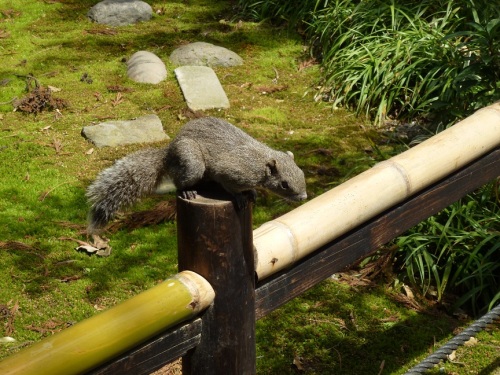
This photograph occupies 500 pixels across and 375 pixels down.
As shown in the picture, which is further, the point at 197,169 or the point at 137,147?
the point at 137,147

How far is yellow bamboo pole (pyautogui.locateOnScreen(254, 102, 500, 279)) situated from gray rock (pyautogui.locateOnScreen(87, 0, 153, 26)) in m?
5.66

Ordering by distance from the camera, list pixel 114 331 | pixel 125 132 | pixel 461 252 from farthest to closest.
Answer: pixel 125 132, pixel 461 252, pixel 114 331

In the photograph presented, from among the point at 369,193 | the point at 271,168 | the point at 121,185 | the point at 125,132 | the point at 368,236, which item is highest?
the point at 369,193

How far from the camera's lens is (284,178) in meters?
3.21

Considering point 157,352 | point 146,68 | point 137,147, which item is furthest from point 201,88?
point 157,352

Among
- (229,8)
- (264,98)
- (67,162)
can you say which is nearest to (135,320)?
(67,162)

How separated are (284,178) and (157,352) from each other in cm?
143

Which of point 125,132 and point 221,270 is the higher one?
point 221,270

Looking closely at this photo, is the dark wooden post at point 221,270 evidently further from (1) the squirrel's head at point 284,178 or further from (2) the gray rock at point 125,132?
(2) the gray rock at point 125,132

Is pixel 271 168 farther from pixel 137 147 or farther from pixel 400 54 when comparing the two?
pixel 400 54

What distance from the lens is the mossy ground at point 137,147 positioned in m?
4.12

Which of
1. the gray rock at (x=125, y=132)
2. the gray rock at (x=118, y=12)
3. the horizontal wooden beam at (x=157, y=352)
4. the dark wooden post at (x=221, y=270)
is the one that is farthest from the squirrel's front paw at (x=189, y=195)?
the gray rock at (x=118, y=12)

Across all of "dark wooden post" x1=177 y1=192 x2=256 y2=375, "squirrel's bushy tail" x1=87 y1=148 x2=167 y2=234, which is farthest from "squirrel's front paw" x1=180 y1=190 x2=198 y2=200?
"squirrel's bushy tail" x1=87 y1=148 x2=167 y2=234

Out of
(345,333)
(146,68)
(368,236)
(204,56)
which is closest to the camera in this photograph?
(368,236)
